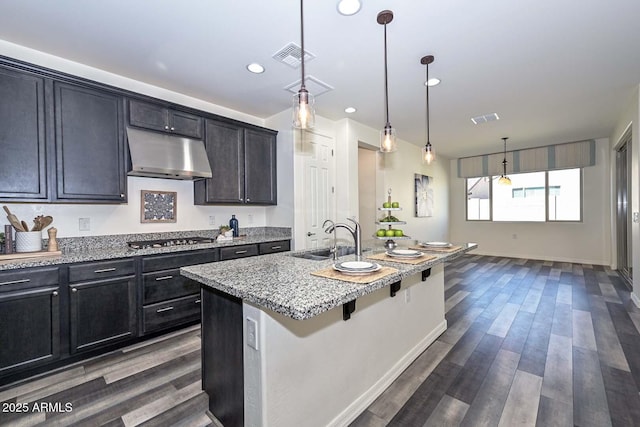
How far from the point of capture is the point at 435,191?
23.5 feet

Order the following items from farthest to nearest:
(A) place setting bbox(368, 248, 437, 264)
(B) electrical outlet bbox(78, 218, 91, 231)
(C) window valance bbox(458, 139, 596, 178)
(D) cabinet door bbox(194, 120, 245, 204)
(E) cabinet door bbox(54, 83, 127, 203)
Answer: (C) window valance bbox(458, 139, 596, 178) < (D) cabinet door bbox(194, 120, 245, 204) < (B) electrical outlet bbox(78, 218, 91, 231) < (E) cabinet door bbox(54, 83, 127, 203) < (A) place setting bbox(368, 248, 437, 264)

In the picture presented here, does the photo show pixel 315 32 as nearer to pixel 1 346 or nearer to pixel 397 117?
pixel 397 117

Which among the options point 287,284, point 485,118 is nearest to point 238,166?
point 287,284

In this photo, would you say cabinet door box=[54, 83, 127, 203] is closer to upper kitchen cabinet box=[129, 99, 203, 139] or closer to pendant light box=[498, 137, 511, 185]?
upper kitchen cabinet box=[129, 99, 203, 139]

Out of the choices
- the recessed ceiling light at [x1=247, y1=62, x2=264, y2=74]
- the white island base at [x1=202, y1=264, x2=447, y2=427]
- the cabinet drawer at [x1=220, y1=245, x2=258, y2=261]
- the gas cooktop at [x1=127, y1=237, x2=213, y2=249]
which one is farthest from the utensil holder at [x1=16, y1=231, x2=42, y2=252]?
the recessed ceiling light at [x1=247, y1=62, x2=264, y2=74]

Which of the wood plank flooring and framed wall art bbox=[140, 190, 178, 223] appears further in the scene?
framed wall art bbox=[140, 190, 178, 223]

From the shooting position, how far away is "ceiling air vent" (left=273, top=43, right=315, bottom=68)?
247 cm

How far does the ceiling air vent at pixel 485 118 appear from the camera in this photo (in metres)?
4.32

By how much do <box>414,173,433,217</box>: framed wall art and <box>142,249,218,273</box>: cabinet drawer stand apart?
475cm

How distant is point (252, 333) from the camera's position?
1.31 meters

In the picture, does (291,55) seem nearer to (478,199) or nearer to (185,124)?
(185,124)

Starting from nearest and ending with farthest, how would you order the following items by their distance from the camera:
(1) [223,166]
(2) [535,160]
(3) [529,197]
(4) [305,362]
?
(4) [305,362], (1) [223,166], (2) [535,160], (3) [529,197]

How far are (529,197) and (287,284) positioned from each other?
7.69m

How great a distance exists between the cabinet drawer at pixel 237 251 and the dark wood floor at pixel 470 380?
0.82m
